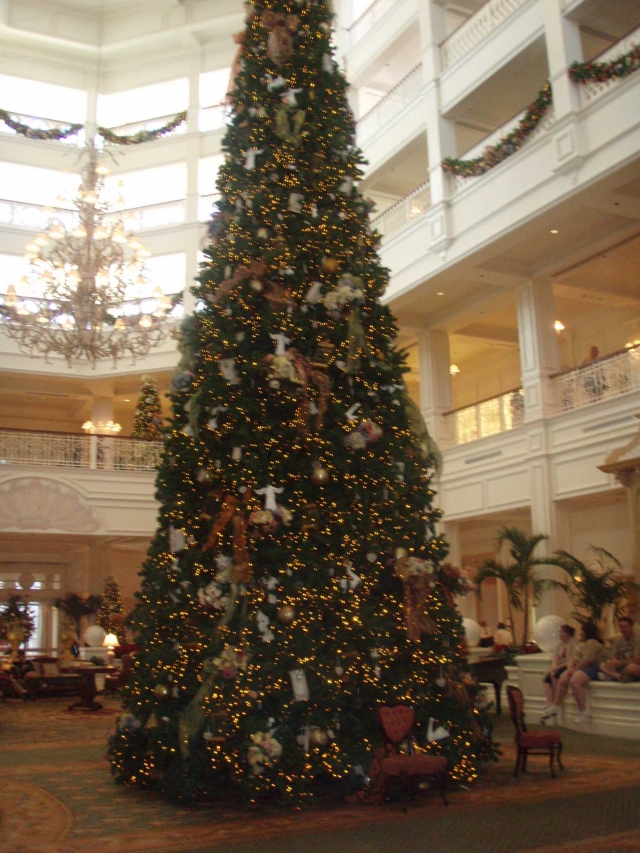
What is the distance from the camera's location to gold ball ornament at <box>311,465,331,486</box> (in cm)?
526

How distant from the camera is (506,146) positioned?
1225 cm

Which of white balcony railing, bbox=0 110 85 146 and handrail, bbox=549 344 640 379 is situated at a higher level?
white balcony railing, bbox=0 110 85 146

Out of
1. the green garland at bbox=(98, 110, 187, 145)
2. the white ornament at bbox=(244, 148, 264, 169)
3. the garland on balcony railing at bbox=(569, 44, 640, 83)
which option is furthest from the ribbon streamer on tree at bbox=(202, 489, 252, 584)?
the green garland at bbox=(98, 110, 187, 145)

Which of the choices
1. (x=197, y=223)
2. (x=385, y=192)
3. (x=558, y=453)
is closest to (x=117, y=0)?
(x=197, y=223)

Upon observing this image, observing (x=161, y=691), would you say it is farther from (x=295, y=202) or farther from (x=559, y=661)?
(x=559, y=661)

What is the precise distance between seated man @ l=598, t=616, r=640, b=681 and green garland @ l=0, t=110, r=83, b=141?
56.6ft

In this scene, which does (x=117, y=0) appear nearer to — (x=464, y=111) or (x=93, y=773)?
(x=464, y=111)

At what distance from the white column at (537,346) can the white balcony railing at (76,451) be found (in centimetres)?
717

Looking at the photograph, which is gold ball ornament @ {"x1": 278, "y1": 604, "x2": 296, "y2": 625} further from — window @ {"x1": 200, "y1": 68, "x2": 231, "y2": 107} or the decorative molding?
window @ {"x1": 200, "y1": 68, "x2": 231, "y2": 107}

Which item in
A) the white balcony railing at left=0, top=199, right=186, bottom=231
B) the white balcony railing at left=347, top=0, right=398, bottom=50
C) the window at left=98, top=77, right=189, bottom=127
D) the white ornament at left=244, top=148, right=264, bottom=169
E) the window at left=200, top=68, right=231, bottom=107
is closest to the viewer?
the white ornament at left=244, top=148, right=264, bottom=169

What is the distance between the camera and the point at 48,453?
16688mm

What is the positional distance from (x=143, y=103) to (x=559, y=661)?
1835 centimetres

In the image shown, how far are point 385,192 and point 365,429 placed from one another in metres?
13.4

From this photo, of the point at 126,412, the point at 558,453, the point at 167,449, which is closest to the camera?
the point at 167,449
